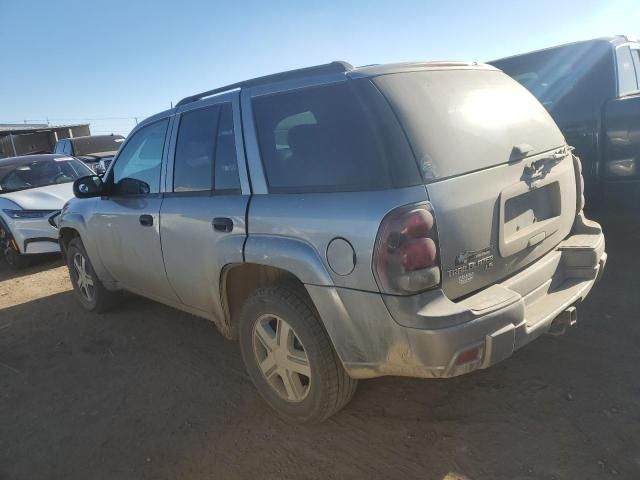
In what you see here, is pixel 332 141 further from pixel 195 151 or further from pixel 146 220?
pixel 146 220

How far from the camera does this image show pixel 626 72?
15.5 feet

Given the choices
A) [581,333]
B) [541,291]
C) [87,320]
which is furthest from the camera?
[87,320]

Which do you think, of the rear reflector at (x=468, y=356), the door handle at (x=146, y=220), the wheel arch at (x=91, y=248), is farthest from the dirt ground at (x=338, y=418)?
the door handle at (x=146, y=220)

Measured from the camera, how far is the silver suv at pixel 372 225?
2.19m

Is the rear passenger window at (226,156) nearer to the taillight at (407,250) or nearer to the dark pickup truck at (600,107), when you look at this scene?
the taillight at (407,250)

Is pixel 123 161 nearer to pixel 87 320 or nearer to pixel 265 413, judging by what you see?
pixel 87 320

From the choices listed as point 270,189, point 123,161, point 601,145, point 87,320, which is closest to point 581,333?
point 601,145

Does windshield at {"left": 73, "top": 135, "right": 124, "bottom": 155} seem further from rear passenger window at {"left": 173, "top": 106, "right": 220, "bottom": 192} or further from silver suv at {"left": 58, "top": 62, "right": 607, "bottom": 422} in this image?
silver suv at {"left": 58, "top": 62, "right": 607, "bottom": 422}

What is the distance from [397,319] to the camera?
7.14 feet

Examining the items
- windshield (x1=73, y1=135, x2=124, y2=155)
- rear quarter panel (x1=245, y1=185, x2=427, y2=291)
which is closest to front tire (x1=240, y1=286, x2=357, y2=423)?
rear quarter panel (x1=245, y1=185, x2=427, y2=291)

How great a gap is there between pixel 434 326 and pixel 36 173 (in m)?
8.12

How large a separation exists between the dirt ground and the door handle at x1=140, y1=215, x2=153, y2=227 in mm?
1085

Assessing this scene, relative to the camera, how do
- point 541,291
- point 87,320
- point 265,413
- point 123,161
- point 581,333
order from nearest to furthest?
point 541,291 → point 265,413 → point 581,333 → point 123,161 → point 87,320

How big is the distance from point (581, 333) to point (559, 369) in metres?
0.57
